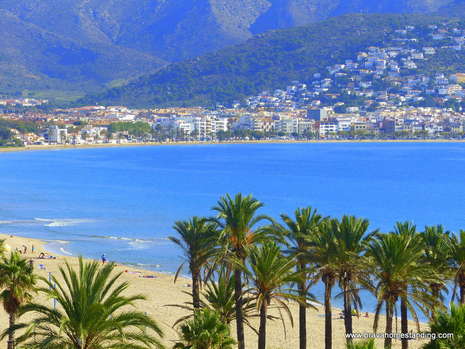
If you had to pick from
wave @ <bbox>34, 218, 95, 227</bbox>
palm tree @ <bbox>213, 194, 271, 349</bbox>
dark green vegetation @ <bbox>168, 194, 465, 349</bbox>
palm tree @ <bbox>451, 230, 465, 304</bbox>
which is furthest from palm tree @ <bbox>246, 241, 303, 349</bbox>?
wave @ <bbox>34, 218, 95, 227</bbox>

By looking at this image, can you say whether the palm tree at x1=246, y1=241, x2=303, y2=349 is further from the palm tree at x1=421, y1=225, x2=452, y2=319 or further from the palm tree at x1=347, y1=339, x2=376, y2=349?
the palm tree at x1=347, y1=339, x2=376, y2=349

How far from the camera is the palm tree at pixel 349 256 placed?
44.5 feet

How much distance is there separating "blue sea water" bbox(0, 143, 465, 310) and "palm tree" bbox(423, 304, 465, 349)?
51.5 ft

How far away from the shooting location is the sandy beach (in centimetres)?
1956

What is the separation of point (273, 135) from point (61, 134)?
139 ft

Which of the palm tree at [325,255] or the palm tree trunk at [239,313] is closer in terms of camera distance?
the palm tree trunk at [239,313]

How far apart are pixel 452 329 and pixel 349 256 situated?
4725 millimetres

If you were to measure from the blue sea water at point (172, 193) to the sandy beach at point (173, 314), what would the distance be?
2300mm

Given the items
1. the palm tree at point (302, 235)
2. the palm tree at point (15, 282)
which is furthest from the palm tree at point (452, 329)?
the palm tree at point (15, 282)

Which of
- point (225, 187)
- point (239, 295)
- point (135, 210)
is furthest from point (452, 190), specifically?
point (239, 295)

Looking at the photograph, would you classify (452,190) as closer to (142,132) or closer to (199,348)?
(199,348)

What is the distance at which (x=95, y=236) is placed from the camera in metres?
40.1

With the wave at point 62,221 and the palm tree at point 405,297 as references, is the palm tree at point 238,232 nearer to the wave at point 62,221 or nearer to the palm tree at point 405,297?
the palm tree at point 405,297

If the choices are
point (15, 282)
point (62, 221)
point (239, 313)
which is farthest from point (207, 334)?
point (62, 221)
